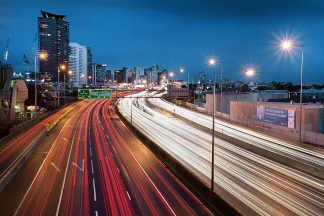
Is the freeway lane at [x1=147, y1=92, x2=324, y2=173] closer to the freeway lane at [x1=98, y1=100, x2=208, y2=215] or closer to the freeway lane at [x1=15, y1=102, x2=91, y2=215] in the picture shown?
the freeway lane at [x1=98, y1=100, x2=208, y2=215]

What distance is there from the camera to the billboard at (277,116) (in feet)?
145

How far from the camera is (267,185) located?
26172 mm

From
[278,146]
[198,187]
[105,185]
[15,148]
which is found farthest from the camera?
[15,148]

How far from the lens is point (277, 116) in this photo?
47031 mm

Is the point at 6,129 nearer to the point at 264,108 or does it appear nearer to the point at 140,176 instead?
the point at 140,176

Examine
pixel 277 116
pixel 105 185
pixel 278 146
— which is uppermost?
pixel 277 116

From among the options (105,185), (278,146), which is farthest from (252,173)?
(105,185)

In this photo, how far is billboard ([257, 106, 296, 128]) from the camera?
145 feet

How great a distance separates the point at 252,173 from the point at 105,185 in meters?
12.3

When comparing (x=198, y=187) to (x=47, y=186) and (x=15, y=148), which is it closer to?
(x=47, y=186)

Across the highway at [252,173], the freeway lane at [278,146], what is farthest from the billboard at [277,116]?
the highway at [252,173]

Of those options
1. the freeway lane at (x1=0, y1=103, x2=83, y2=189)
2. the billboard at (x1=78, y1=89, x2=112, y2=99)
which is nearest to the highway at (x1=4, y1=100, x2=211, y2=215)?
the freeway lane at (x1=0, y1=103, x2=83, y2=189)

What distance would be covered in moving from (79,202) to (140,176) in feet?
24.9

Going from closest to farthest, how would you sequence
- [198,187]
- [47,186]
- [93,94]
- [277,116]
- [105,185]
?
[198,187] → [105,185] → [47,186] → [277,116] → [93,94]
